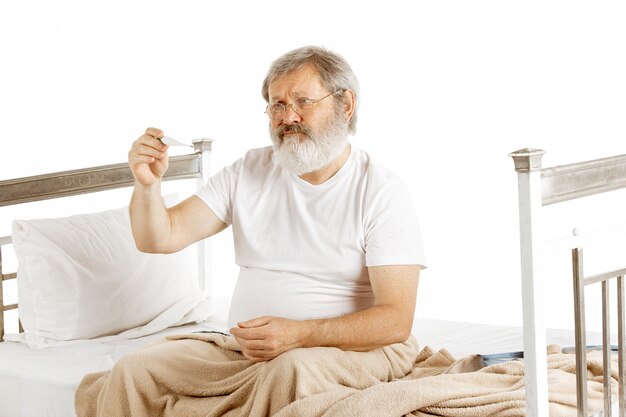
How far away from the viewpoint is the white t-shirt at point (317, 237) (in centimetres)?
286

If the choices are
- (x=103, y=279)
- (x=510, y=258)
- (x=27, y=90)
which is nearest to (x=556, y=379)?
(x=103, y=279)

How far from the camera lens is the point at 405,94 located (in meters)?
5.68

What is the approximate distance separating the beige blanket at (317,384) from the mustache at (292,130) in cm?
59

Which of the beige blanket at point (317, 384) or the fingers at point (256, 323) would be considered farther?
the fingers at point (256, 323)

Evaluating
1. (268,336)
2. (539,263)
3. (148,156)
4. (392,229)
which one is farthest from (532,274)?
(148,156)

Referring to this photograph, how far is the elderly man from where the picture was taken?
2.78m

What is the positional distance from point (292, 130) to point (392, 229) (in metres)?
0.40

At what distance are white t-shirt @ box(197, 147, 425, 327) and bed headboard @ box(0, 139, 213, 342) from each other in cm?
87

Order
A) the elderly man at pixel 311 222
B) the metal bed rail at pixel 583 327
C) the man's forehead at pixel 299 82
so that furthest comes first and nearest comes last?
the man's forehead at pixel 299 82 < the elderly man at pixel 311 222 < the metal bed rail at pixel 583 327

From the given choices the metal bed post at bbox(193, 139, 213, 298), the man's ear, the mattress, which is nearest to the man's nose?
the man's ear

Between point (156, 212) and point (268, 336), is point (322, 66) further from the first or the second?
point (268, 336)

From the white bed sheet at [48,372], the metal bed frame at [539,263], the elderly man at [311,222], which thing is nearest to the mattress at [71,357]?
the white bed sheet at [48,372]

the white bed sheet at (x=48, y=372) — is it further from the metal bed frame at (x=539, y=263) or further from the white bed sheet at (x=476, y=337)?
the metal bed frame at (x=539, y=263)

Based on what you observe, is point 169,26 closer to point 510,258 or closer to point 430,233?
point 430,233
